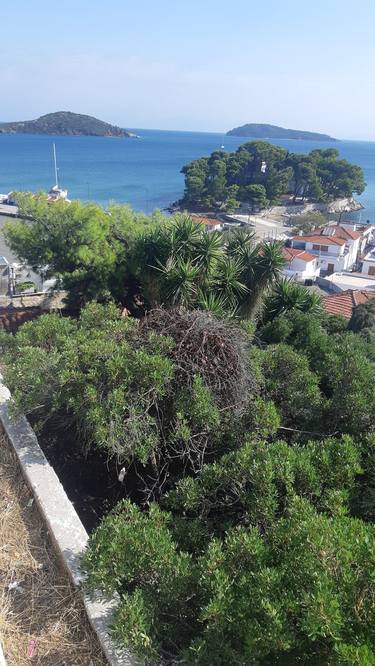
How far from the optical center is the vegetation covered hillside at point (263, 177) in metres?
84.2

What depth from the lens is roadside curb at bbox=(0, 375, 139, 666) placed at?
376 centimetres

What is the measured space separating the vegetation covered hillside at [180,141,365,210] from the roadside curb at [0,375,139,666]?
7785 centimetres

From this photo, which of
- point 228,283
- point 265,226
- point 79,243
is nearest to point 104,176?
point 265,226

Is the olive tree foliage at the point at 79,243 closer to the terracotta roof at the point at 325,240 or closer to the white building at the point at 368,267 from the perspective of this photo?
the white building at the point at 368,267

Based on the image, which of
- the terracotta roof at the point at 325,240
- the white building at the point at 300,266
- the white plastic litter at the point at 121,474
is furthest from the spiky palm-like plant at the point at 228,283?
the terracotta roof at the point at 325,240

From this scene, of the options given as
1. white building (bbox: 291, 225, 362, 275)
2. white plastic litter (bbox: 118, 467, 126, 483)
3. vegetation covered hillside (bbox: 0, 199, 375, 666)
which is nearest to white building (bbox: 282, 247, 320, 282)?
white building (bbox: 291, 225, 362, 275)

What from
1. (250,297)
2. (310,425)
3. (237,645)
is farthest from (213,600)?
(250,297)

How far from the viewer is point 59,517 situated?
4.93 m

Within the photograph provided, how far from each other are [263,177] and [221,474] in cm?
9247

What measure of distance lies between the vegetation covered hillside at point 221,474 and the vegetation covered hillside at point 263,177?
7672 centimetres

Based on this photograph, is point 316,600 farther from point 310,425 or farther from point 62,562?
point 310,425

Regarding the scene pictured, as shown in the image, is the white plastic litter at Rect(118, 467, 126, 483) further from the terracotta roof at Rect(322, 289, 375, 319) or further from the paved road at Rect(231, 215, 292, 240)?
the paved road at Rect(231, 215, 292, 240)

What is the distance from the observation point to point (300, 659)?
3113mm

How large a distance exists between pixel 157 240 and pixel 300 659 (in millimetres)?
11786
